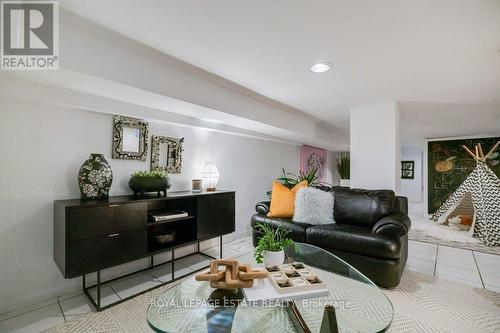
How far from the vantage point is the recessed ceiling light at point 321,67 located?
2031 millimetres

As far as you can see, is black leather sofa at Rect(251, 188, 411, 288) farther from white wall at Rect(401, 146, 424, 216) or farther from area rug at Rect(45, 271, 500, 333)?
white wall at Rect(401, 146, 424, 216)

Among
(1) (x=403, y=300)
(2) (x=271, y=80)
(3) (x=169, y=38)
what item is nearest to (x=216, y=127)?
(2) (x=271, y=80)

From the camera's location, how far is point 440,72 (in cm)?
216

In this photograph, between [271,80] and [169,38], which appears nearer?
[169,38]

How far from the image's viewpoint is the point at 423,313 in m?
1.79

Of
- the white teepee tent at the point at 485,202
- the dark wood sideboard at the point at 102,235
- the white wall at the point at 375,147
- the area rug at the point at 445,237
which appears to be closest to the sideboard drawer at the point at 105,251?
the dark wood sideboard at the point at 102,235

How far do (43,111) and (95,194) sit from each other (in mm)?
851

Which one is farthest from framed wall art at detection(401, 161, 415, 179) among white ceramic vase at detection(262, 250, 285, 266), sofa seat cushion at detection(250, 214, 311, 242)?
white ceramic vase at detection(262, 250, 285, 266)

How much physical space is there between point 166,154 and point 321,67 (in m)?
2.07

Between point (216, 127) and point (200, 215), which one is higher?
point (216, 127)

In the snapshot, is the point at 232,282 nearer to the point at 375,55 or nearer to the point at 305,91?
the point at 375,55

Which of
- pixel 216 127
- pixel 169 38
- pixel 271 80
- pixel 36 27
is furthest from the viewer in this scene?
pixel 216 127

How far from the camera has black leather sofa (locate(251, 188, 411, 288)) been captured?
2.11m

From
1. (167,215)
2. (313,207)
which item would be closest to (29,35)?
(167,215)
